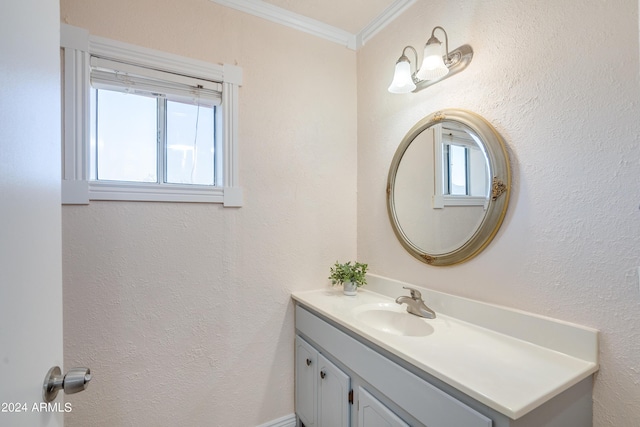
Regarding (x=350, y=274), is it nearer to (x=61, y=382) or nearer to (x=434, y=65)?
(x=434, y=65)

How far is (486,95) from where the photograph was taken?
123 centimetres

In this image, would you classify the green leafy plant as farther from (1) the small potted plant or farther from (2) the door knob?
(2) the door knob

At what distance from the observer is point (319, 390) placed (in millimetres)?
1456

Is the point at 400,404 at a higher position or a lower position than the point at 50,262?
lower

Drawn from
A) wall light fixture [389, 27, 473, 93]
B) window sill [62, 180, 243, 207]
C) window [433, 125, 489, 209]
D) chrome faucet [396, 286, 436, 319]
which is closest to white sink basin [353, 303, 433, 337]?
chrome faucet [396, 286, 436, 319]

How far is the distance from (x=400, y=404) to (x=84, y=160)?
5.40ft

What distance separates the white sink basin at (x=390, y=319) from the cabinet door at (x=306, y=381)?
329 millimetres

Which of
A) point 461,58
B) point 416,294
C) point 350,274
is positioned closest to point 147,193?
point 350,274

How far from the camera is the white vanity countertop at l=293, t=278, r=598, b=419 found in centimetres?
77

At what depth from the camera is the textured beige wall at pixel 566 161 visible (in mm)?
875

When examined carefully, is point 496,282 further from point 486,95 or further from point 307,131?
point 307,131

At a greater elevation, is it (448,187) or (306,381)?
(448,187)

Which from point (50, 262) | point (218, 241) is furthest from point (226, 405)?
point (50, 262)

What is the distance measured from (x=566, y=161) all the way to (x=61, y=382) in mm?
1539
